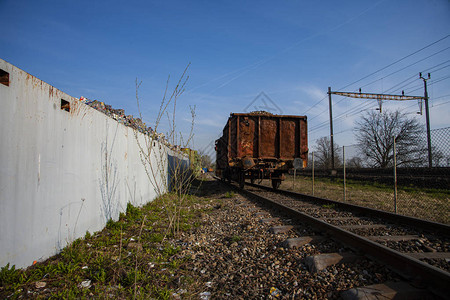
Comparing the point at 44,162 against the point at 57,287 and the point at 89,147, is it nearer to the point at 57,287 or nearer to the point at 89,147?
the point at 89,147

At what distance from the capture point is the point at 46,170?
2.94m

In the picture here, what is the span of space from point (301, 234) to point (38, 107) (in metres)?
4.07

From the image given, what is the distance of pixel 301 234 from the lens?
4.12 metres

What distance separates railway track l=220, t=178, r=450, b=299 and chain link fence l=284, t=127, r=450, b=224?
4.95ft

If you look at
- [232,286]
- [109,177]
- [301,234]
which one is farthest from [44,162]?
[301,234]

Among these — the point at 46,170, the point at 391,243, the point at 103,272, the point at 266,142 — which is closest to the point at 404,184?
the point at 266,142

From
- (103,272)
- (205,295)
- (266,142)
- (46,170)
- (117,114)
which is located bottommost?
(205,295)

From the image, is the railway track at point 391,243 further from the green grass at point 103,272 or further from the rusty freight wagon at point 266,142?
the rusty freight wagon at point 266,142

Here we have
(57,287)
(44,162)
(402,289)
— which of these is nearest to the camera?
(402,289)

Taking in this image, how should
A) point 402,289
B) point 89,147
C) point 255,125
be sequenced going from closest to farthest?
point 402,289
point 89,147
point 255,125

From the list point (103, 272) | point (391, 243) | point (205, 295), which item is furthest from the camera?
point (391, 243)

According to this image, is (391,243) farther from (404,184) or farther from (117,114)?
(404,184)

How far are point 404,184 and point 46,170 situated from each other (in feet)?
47.8

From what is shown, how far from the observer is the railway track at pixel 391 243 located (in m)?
2.37
